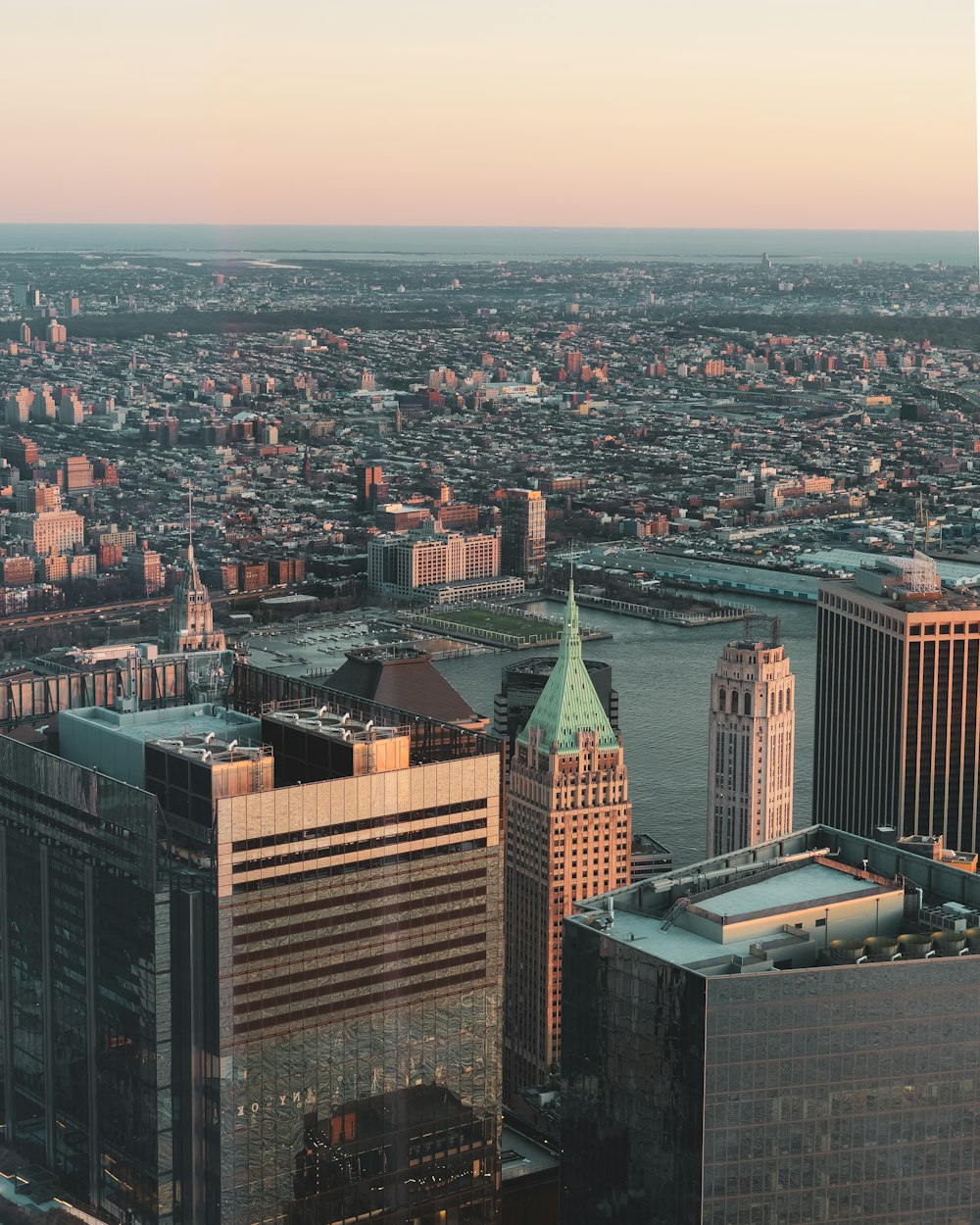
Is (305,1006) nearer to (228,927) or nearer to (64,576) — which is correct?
(228,927)

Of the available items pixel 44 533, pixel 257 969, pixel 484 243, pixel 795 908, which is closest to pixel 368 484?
pixel 484 243

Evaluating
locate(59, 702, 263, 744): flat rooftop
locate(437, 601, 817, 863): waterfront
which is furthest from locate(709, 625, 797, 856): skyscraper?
locate(59, 702, 263, 744): flat rooftop

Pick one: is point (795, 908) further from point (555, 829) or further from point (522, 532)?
point (522, 532)

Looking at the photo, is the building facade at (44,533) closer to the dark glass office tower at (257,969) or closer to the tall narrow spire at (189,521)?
the tall narrow spire at (189,521)

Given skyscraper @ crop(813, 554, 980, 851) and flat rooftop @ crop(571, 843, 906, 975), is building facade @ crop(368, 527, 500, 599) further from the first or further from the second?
flat rooftop @ crop(571, 843, 906, 975)

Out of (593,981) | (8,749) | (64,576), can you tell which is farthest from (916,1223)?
(64,576)
